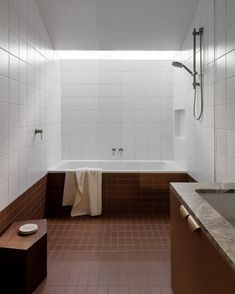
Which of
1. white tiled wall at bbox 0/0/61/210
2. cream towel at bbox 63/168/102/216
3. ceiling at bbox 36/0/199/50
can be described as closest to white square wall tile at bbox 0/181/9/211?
white tiled wall at bbox 0/0/61/210

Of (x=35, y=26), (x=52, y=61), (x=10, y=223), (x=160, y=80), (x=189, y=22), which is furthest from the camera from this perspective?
(x=160, y=80)

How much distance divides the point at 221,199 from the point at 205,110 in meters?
1.46

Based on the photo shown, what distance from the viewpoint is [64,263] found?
2422mm

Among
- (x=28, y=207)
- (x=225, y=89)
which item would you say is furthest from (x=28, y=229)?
(x=225, y=89)

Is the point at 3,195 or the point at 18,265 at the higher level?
the point at 3,195

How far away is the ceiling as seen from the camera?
10.3 ft

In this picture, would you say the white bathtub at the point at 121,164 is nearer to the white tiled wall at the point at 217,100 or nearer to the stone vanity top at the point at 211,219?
the white tiled wall at the point at 217,100

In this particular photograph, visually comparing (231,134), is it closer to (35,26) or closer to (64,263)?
(64,263)

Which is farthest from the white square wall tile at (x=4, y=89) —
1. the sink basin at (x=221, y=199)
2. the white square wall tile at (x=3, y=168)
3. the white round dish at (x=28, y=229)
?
the sink basin at (x=221, y=199)

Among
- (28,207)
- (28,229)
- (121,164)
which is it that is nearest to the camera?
(28,229)

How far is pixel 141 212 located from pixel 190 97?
1594 mm

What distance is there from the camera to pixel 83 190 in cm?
364

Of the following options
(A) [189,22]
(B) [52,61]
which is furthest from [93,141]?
(A) [189,22]

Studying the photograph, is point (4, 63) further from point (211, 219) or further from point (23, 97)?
point (211, 219)
